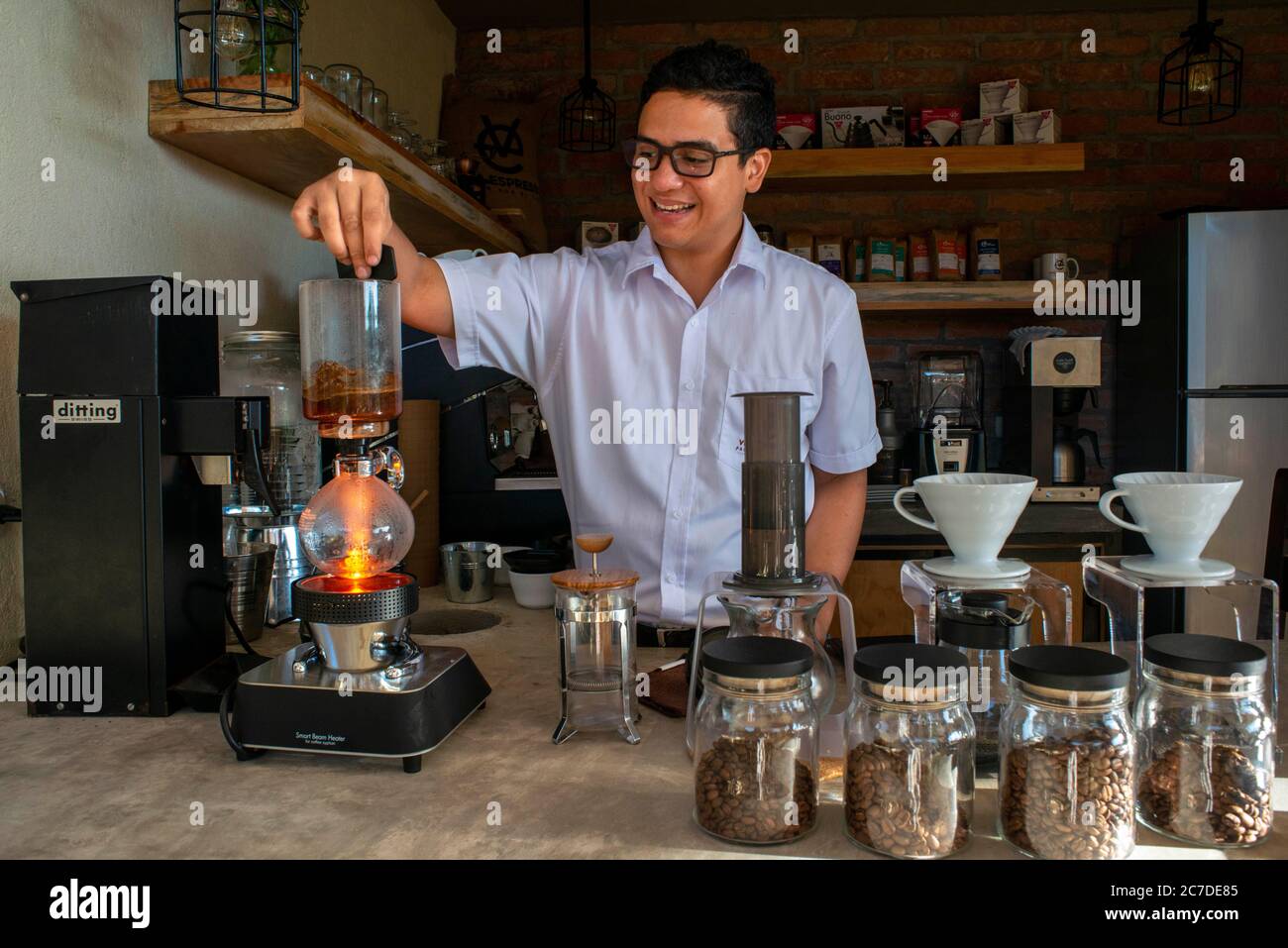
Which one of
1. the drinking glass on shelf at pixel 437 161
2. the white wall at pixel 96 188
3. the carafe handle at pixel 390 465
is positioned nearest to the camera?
the carafe handle at pixel 390 465

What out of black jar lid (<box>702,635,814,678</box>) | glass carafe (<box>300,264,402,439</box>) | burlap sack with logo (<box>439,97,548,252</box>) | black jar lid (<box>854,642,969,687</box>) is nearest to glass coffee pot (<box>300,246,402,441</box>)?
glass carafe (<box>300,264,402,439</box>)

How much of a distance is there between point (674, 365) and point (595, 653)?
0.72 meters

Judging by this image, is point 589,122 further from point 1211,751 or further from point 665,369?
point 1211,751

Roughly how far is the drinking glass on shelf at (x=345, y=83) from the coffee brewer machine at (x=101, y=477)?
1057mm

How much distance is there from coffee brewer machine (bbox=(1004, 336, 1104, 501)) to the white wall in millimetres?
2410

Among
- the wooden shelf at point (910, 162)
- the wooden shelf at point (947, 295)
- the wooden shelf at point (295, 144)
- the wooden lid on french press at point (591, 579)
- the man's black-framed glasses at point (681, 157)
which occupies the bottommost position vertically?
the wooden lid on french press at point (591, 579)

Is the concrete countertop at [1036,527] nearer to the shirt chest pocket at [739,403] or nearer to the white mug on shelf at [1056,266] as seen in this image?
the white mug on shelf at [1056,266]

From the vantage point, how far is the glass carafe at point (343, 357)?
109 centimetres

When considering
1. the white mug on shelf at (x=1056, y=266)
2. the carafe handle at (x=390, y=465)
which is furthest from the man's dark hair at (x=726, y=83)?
the white mug on shelf at (x=1056, y=266)

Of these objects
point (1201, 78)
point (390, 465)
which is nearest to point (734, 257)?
point (390, 465)

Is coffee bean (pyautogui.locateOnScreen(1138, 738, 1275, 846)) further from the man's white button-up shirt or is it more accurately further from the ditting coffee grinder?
the man's white button-up shirt

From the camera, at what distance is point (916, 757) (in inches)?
32.3

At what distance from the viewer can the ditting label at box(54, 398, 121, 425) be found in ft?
4.12

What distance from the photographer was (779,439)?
0.99 m
